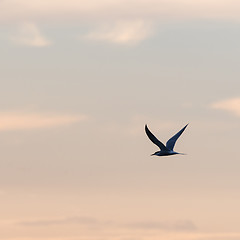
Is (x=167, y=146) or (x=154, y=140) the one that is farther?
(x=167, y=146)

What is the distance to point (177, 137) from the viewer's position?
18488 cm

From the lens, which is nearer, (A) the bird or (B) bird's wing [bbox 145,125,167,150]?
(B) bird's wing [bbox 145,125,167,150]

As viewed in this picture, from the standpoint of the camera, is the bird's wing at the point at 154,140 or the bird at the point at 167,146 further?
the bird at the point at 167,146

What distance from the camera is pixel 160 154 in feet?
596

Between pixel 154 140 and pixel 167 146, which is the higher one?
pixel 167 146

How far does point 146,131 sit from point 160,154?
11.4 m

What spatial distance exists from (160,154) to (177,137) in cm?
496

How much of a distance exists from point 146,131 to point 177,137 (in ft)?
48.0

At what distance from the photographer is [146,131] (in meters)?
171

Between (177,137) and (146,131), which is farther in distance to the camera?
(177,137)
